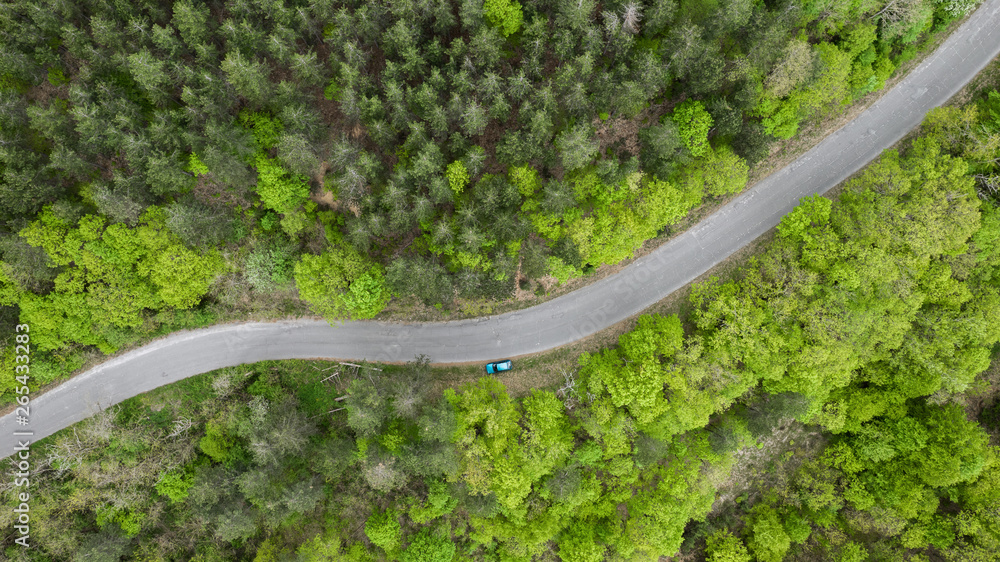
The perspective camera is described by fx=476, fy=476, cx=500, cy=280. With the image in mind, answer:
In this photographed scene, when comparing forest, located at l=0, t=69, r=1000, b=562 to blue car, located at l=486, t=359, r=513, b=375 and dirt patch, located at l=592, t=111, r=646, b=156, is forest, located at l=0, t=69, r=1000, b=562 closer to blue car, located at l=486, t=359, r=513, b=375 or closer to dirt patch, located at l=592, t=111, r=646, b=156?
blue car, located at l=486, t=359, r=513, b=375

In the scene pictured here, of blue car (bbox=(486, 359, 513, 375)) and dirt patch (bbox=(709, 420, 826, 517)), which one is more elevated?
blue car (bbox=(486, 359, 513, 375))

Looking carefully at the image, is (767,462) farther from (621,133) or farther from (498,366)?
(621,133)

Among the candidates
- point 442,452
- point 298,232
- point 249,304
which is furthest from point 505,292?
point 249,304

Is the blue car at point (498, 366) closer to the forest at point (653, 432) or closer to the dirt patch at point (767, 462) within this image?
the forest at point (653, 432)

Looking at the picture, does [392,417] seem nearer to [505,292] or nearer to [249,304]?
[505,292]

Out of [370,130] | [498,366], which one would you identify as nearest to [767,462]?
[498,366]

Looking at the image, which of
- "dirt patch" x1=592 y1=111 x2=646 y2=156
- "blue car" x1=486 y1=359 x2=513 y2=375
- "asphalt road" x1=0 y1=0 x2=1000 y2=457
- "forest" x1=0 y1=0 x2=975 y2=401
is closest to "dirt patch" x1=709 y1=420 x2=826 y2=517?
"asphalt road" x1=0 y1=0 x2=1000 y2=457

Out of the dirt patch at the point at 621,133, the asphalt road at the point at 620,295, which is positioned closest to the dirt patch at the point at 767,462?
the asphalt road at the point at 620,295
